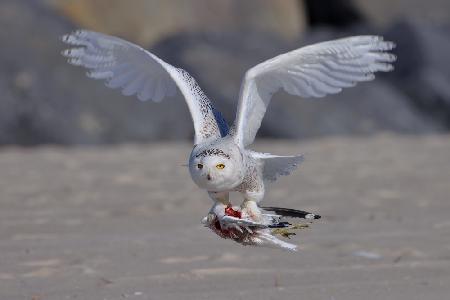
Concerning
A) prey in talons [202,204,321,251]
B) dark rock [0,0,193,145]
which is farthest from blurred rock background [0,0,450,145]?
prey in talons [202,204,321,251]

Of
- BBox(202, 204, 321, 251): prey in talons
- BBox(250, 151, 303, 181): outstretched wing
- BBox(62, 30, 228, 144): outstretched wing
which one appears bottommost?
BBox(202, 204, 321, 251): prey in talons

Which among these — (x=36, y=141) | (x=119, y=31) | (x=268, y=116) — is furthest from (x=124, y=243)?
(x=119, y=31)

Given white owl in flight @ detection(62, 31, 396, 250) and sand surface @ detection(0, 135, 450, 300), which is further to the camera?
sand surface @ detection(0, 135, 450, 300)

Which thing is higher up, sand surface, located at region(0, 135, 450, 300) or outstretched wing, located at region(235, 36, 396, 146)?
outstretched wing, located at region(235, 36, 396, 146)

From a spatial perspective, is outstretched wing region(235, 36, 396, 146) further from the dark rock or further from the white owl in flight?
the dark rock

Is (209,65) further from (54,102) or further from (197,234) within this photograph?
(197,234)

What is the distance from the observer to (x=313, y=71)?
4504 millimetres

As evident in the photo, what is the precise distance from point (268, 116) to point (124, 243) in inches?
277

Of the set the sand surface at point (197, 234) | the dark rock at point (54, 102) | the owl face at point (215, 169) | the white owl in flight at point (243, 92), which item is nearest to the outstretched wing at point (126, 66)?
the white owl in flight at point (243, 92)

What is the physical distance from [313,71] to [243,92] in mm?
324

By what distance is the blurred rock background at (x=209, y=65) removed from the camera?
12211 millimetres

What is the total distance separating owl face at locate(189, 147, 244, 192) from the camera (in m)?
3.93

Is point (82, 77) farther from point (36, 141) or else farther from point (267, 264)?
point (267, 264)

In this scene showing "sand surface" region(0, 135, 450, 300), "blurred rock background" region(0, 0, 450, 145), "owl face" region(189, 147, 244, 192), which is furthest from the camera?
"blurred rock background" region(0, 0, 450, 145)
